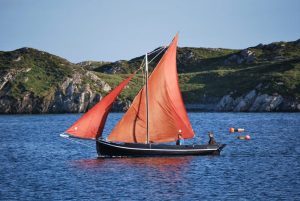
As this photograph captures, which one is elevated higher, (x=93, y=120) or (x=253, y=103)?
(x=253, y=103)

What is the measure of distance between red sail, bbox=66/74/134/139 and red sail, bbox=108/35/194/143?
2.09m

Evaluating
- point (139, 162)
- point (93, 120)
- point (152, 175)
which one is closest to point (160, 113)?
point (139, 162)

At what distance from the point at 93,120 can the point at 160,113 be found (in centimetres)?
692

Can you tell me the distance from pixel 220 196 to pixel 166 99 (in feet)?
70.7

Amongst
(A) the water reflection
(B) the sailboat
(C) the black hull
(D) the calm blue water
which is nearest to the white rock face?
(D) the calm blue water

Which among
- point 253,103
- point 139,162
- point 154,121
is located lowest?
point 139,162

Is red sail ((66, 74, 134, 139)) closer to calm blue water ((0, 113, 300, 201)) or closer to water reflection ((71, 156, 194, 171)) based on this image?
water reflection ((71, 156, 194, 171))

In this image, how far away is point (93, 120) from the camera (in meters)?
61.6

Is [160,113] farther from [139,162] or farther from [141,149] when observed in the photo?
[139,162]

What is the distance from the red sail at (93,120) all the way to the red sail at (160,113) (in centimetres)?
209

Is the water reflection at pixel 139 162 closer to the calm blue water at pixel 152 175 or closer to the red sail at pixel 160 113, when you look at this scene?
the calm blue water at pixel 152 175

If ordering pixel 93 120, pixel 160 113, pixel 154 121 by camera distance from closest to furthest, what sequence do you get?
pixel 93 120 < pixel 154 121 < pixel 160 113

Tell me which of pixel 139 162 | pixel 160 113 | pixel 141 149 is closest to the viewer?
pixel 139 162

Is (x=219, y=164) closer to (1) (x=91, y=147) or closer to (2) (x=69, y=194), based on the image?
(2) (x=69, y=194)
